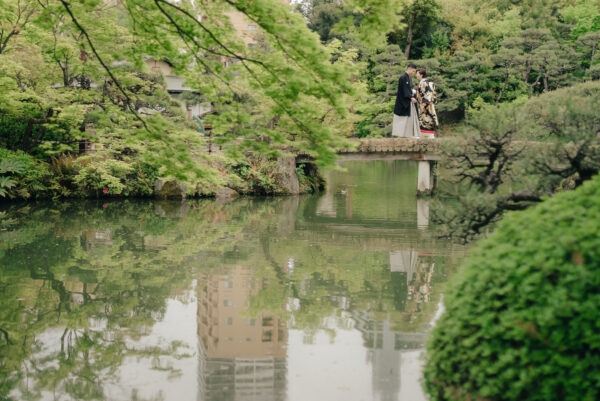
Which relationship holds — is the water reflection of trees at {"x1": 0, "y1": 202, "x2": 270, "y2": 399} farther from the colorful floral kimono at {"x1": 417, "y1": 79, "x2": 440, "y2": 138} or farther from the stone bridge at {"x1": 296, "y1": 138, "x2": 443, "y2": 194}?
the colorful floral kimono at {"x1": 417, "y1": 79, "x2": 440, "y2": 138}

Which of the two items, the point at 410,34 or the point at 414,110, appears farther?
the point at 410,34

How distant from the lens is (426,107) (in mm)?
17828

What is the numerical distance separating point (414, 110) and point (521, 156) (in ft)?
42.9

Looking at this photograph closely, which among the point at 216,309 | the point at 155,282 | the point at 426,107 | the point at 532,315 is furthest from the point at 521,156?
the point at 426,107

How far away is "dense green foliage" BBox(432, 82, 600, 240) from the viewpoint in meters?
4.69

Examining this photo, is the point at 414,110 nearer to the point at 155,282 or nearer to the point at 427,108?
the point at 427,108

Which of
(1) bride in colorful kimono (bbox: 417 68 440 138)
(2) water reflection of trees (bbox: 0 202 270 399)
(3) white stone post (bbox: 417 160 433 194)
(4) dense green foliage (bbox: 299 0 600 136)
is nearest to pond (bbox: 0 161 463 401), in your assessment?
(2) water reflection of trees (bbox: 0 202 270 399)

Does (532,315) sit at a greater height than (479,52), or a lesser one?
lesser

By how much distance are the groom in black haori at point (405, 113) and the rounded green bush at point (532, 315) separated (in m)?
14.5

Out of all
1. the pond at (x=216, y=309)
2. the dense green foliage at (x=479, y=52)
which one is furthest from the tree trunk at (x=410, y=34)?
the pond at (x=216, y=309)

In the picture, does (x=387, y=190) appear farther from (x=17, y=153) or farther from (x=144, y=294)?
(x=144, y=294)

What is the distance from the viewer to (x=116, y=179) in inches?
669

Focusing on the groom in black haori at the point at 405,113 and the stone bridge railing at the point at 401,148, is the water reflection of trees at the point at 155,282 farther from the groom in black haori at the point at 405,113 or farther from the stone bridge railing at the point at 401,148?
the groom in black haori at the point at 405,113

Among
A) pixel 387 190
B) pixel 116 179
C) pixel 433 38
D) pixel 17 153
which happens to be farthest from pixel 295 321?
pixel 433 38
